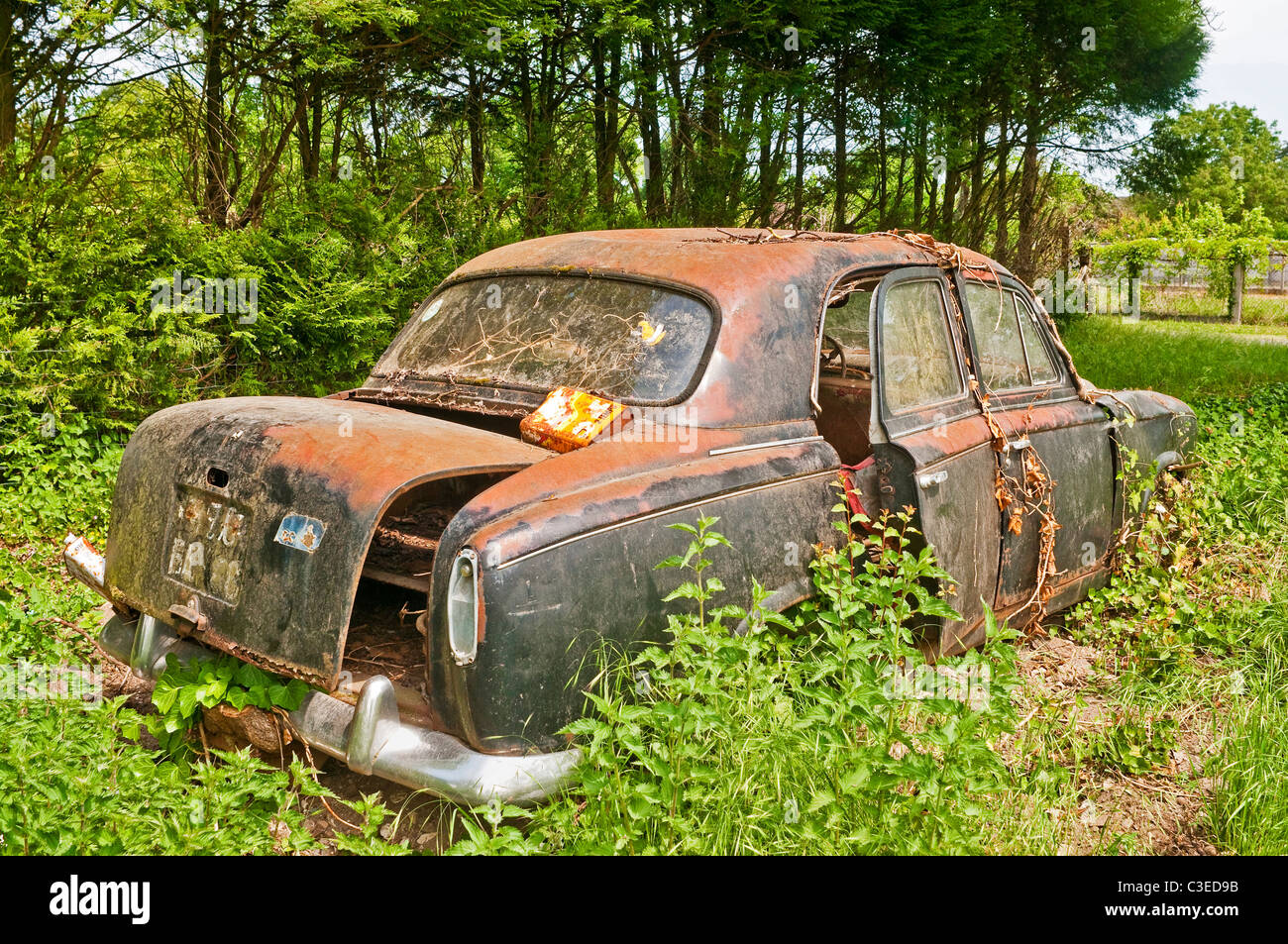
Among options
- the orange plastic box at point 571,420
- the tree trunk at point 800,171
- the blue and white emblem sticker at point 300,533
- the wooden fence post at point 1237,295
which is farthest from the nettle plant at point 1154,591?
the wooden fence post at point 1237,295

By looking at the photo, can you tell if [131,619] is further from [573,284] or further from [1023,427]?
[1023,427]

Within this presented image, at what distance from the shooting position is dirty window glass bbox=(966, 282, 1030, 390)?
14.3 ft

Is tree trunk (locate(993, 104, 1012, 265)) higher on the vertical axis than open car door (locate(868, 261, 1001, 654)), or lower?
higher

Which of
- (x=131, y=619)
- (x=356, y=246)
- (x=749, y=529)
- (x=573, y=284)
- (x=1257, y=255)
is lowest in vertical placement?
(x=131, y=619)

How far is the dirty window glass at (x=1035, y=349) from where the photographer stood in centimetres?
467

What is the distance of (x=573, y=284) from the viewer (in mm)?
3742

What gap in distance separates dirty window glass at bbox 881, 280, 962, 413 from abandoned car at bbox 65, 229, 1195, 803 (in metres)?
0.01

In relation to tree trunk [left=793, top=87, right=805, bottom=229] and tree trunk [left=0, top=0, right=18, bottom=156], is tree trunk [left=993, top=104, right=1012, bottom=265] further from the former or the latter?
tree trunk [left=0, top=0, right=18, bottom=156]

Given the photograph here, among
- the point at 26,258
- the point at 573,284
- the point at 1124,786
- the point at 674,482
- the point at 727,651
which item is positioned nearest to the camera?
the point at 727,651

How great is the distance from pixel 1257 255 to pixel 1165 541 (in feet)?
74.6

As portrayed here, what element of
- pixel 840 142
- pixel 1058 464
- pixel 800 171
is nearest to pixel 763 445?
pixel 1058 464

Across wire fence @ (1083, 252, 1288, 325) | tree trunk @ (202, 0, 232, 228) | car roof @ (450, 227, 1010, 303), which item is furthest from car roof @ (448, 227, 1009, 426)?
wire fence @ (1083, 252, 1288, 325)

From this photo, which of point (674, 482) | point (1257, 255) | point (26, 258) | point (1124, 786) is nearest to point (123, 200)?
point (26, 258)

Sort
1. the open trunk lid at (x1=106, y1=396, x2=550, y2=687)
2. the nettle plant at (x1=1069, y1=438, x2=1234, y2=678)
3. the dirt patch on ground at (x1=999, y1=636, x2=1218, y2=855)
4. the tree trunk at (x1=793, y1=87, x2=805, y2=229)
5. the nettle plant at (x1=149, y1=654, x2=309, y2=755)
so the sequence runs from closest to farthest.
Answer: the open trunk lid at (x1=106, y1=396, x2=550, y2=687) < the nettle plant at (x1=149, y1=654, x2=309, y2=755) < the dirt patch on ground at (x1=999, y1=636, x2=1218, y2=855) < the nettle plant at (x1=1069, y1=438, x2=1234, y2=678) < the tree trunk at (x1=793, y1=87, x2=805, y2=229)
